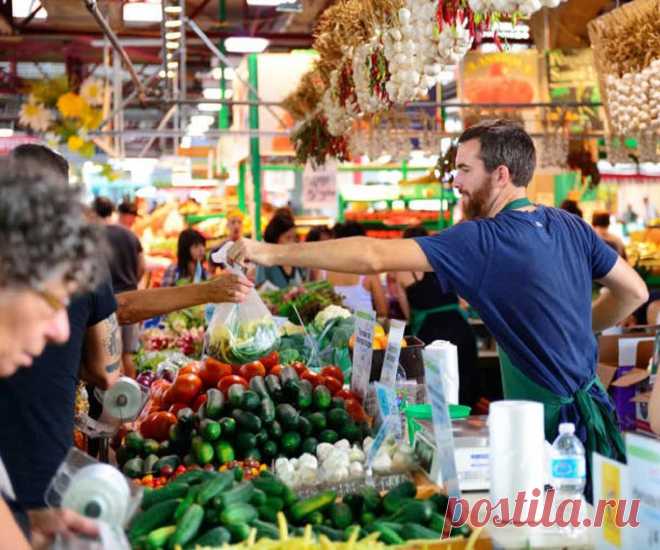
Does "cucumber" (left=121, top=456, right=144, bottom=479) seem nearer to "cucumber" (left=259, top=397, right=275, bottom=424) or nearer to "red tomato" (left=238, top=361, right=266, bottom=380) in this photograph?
"cucumber" (left=259, top=397, right=275, bottom=424)

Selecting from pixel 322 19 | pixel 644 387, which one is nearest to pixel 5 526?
pixel 644 387

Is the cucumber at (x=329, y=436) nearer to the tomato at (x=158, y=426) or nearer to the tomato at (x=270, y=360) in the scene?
the tomato at (x=158, y=426)

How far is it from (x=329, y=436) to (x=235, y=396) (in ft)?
1.29

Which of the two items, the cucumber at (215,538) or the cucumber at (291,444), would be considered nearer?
the cucumber at (215,538)

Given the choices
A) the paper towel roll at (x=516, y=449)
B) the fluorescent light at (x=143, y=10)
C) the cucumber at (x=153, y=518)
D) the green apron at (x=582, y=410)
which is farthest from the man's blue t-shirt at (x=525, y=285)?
the fluorescent light at (x=143, y=10)

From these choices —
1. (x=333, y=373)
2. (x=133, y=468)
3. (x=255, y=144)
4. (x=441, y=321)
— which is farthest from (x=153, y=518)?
(x=255, y=144)

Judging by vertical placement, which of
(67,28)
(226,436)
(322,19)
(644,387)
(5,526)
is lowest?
(644,387)

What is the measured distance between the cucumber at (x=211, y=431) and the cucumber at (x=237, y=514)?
901 millimetres

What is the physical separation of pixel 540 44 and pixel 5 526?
1193 centimetres

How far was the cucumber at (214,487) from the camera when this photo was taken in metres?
2.67

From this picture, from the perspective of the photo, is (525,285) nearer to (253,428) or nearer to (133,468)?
(253,428)

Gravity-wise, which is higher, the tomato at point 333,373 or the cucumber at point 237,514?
the cucumber at point 237,514

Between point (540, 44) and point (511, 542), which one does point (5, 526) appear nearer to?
point (511, 542)

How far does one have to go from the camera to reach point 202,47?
1950cm
